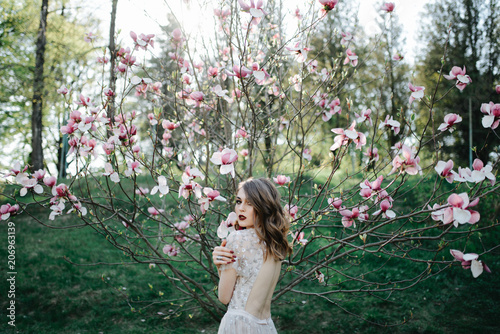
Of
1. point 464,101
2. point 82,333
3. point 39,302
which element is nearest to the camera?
point 82,333

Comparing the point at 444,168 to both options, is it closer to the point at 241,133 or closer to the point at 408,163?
the point at 408,163

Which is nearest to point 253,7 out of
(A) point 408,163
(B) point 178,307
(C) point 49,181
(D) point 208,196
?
(D) point 208,196

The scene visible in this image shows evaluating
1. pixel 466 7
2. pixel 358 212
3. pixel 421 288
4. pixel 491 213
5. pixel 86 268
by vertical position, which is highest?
pixel 466 7

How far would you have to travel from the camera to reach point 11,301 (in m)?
4.56

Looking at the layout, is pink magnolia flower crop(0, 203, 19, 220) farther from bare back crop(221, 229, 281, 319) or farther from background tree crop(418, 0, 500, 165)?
background tree crop(418, 0, 500, 165)

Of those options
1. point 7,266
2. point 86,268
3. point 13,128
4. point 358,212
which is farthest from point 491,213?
point 13,128

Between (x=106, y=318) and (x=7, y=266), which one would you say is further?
(x=7, y=266)

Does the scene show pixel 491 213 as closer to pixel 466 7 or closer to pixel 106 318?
pixel 106 318

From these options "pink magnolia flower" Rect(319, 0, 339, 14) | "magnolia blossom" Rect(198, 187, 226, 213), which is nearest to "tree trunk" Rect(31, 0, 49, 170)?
"magnolia blossom" Rect(198, 187, 226, 213)

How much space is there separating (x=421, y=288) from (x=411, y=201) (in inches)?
96.2

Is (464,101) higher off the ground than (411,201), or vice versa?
(464,101)

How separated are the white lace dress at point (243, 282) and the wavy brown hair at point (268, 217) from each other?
0.06 m

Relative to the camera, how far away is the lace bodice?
1.73 m

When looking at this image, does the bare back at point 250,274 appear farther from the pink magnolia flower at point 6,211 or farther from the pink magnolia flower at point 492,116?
the pink magnolia flower at point 6,211
